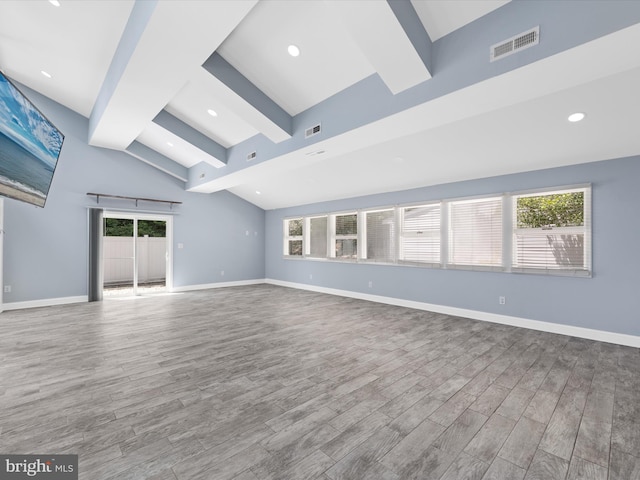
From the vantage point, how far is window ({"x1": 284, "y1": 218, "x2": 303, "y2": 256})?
8.73m

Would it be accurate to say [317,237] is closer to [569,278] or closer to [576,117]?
[569,278]

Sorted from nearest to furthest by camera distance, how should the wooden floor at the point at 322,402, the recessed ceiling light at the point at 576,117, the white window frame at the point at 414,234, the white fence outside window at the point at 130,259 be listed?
the wooden floor at the point at 322,402 < the recessed ceiling light at the point at 576,117 < the white window frame at the point at 414,234 < the white fence outside window at the point at 130,259

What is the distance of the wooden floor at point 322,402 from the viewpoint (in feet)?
5.51

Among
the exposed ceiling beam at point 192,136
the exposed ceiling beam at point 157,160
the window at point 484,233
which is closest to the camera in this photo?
the window at point 484,233

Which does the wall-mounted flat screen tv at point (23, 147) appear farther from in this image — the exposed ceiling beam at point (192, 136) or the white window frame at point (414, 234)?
the white window frame at point (414, 234)

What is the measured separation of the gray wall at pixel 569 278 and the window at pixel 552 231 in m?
0.13

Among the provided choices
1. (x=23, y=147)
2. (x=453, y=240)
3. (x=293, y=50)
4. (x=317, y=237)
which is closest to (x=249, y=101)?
(x=293, y=50)

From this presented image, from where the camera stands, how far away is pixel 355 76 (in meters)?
3.47

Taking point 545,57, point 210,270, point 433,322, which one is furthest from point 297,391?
point 210,270

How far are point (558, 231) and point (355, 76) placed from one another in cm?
373

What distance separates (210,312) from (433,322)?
4060mm

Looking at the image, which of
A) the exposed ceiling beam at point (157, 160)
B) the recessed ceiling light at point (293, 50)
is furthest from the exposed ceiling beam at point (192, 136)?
the recessed ceiling light at point (293, 50)

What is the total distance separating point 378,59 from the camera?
2.72 m

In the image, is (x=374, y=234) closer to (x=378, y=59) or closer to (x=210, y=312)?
(x=210, y=312)
